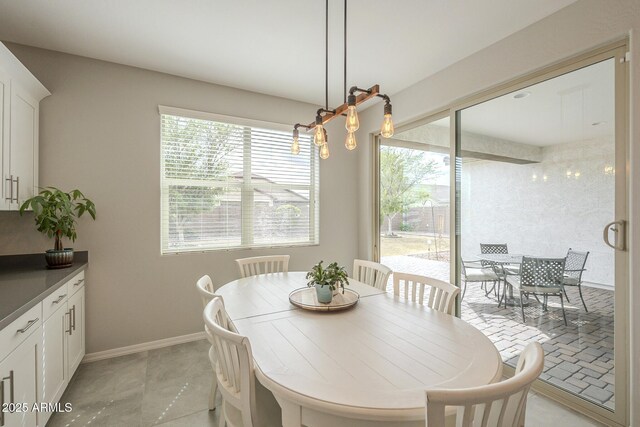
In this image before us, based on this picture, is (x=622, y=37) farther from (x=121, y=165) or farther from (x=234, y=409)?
(x=121, y=165)

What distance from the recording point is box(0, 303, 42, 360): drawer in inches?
50.1

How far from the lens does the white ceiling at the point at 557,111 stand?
1954mm

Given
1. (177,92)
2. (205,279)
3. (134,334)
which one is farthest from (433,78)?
(134,334)

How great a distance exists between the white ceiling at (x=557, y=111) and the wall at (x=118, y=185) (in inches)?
108

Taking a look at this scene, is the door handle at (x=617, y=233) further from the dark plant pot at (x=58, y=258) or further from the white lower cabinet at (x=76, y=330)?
the dark plant pot at (x=58, y=258)

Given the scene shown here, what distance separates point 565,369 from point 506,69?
91.1 inches

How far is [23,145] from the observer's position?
7.25ft

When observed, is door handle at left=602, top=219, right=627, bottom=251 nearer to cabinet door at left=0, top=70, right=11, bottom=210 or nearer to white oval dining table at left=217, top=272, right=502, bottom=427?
white oval dining table at left=217, top=272, right=502, bottom=427

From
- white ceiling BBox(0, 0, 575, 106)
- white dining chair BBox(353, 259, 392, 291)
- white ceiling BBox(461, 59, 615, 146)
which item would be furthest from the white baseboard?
white ceiling BBox(461, 59, 615, 146)

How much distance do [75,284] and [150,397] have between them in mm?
1070

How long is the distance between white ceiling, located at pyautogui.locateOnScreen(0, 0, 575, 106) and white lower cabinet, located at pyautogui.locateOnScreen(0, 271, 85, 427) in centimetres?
194

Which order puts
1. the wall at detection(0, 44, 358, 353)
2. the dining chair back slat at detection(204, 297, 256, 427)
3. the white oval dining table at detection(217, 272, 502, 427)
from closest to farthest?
the white oval dining table at detection(217, 272, 502, 427) < the dining chair back slat at detection(204, 297, 256, 427) < the wall at detection(0, 44, 358, 353)

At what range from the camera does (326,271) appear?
187 cm

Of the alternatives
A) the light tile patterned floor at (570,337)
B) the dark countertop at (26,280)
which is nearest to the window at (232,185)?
the dark countertop at (26,280)
